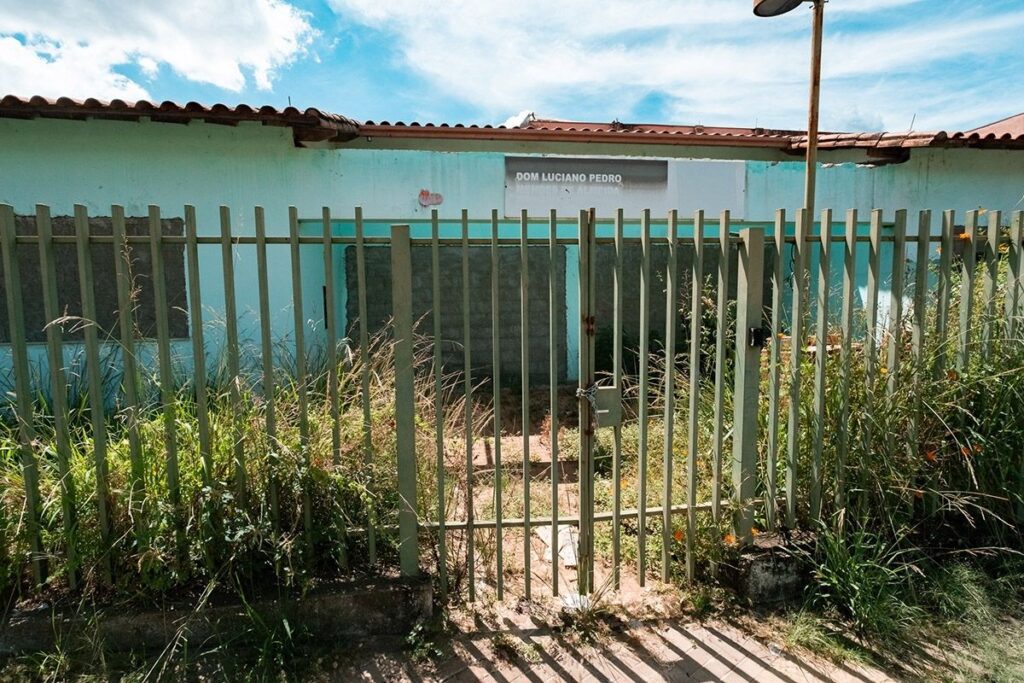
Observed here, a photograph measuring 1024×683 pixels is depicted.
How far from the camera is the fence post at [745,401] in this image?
3.14 meters

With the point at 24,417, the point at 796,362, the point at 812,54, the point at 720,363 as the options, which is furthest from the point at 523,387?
the point at 812,54

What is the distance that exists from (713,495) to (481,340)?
17.7ft

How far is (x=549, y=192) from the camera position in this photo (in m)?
7.92

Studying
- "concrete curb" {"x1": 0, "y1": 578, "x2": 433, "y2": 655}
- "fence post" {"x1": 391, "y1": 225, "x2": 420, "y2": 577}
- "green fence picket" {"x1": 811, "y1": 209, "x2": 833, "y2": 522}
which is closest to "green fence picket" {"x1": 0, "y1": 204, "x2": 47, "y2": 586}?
"concrete curb" {"x1": 0, "y1": 578, "x2": 433, "y2": 655}

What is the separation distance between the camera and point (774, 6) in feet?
14.5

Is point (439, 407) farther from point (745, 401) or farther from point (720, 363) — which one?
point (745, 401)

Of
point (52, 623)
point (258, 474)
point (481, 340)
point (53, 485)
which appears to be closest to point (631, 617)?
point (258, 474)

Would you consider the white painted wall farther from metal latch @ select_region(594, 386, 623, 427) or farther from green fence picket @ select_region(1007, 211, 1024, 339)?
metal latch @ select_region(594, 386, 623, 427)

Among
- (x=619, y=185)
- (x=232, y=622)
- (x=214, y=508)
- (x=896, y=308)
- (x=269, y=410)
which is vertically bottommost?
(x=232, y=622)

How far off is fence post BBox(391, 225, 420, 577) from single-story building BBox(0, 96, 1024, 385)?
299cm

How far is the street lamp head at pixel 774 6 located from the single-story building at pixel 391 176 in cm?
243

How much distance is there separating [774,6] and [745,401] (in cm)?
298

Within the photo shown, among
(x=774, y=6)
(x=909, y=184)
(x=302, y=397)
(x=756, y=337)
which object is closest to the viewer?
(x=302, y=397)

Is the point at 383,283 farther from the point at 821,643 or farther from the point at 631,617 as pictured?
the point at 821,643
